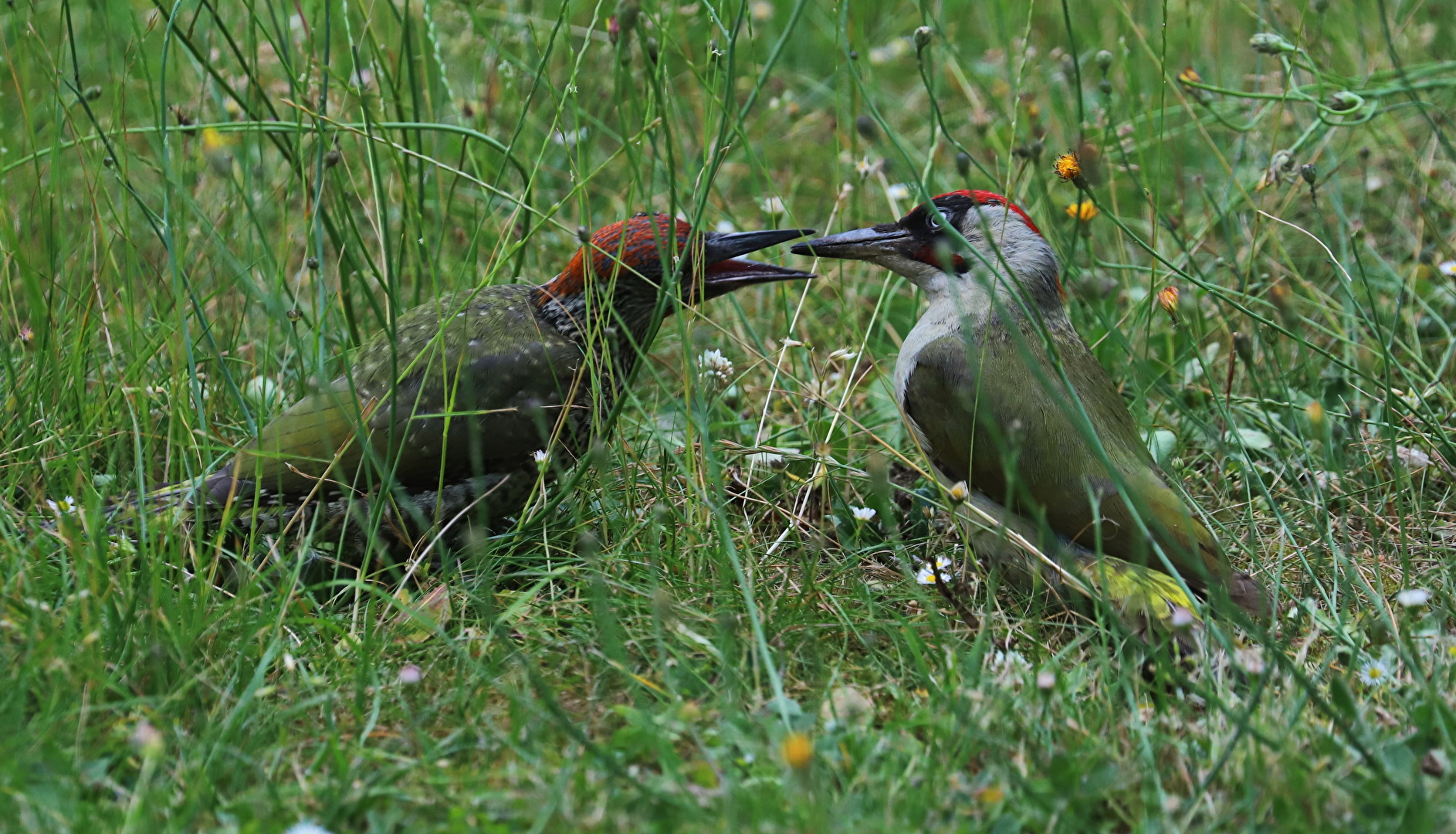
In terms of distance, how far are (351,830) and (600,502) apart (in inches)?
50.0

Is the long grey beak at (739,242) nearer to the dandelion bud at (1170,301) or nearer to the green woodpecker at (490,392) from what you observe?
the green woodpecker at (490,392)

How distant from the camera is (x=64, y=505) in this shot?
9.87 ft

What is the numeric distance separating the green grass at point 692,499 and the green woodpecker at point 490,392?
15 centimetres

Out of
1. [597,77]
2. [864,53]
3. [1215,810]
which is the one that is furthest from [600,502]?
[864,53]

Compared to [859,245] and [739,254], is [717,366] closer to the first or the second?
[739,254]

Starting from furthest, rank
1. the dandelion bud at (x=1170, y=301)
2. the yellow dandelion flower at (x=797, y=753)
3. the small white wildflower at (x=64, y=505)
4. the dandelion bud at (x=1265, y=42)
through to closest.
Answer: the dandelion bud at (x=1265, y=42), the dandelion bud at (x=1170, y=301), the small white wildflower at (x=64, y=505), the yellow dandelion flower at (x=797, y=753)

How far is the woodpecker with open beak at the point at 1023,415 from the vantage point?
2.95 m

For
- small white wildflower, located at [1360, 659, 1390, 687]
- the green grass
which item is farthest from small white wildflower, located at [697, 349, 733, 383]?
small white wildflower, located at [1360, 659, 1390, 687]

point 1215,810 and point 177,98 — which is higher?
point 177,98

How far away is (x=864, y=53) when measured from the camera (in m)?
5.45

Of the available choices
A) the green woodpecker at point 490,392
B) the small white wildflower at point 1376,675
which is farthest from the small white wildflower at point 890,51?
the small white wildflower at point 1376,675

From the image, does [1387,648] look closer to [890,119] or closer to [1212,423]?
[1212,423]

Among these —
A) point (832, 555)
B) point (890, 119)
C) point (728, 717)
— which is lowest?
point (832, 555)

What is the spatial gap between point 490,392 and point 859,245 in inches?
41.5
